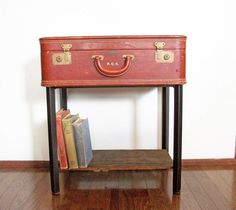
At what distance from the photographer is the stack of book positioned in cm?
118

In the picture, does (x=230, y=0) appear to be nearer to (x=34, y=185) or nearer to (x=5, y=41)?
(x=5, y=41)

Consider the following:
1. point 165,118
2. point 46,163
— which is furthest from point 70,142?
point 165,118

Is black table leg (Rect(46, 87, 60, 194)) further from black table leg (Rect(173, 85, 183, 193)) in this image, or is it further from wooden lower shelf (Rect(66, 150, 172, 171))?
black table leg (Rect(173, 85, 183, 193))

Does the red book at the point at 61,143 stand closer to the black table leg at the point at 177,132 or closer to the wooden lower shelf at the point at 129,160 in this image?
the wooden lower shelf at the point at 129,160

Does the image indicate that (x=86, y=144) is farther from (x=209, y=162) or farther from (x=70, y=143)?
(x=209, y=162)

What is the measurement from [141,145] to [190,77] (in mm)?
458

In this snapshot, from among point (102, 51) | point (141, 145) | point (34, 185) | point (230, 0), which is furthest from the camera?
point (141, 145)

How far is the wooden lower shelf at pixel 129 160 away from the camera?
121cm

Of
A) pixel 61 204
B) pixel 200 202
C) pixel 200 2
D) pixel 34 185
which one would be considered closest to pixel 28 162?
pixel 34 185

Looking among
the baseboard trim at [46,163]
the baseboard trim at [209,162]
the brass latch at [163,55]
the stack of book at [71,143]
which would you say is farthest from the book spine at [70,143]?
the baseboard trim at [209,162]

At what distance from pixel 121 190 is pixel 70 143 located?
12.2 inches

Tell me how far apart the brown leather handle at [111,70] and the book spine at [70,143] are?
281mm

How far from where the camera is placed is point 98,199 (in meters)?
1.13

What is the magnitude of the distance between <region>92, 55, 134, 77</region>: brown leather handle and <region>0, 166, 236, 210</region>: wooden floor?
523 mm
